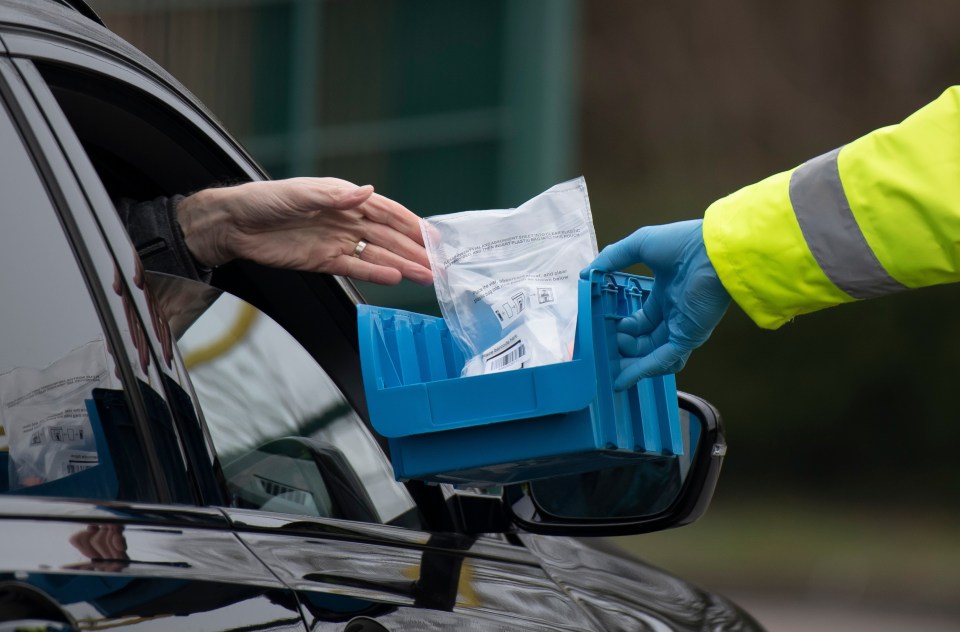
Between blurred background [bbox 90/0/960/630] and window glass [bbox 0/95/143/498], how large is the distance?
653cm

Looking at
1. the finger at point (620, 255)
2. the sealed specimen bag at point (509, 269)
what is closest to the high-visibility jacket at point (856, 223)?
the finger at point (620, 255)

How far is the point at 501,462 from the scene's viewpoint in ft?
5.96

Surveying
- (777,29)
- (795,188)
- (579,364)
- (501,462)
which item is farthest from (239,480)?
(777,29)

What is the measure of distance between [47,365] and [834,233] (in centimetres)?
112

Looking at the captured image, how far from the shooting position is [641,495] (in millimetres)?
2338

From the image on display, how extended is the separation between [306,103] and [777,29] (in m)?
4.00

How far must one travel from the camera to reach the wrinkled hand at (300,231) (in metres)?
2.25

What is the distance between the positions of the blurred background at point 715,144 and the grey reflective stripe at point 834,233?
5900 mm

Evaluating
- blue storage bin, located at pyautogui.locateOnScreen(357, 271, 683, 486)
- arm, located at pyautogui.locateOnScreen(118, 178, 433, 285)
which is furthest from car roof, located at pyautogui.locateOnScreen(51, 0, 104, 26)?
blue storage bin, located at pyautogui.locateOnScreen(357, 271, 683, 486)

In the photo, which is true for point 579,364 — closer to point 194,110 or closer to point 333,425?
point 333,425

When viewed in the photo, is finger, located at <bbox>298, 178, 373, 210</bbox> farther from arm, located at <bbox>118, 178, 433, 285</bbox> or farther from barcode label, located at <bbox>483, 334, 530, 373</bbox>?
barcode label, located at <bbox>483, 334, 530, 373</bbox>

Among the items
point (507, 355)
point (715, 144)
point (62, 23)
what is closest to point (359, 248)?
point (507, 355)

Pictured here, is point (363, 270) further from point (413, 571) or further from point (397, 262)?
point (413, 571)

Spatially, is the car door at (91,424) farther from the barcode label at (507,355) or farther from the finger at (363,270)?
the finger at (363,270)
